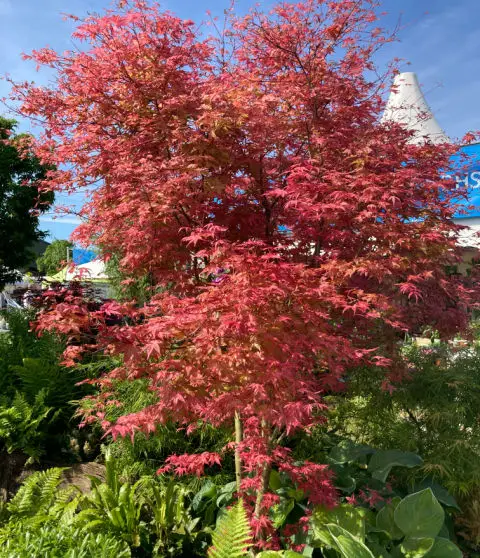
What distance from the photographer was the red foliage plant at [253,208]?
2709 millimetres

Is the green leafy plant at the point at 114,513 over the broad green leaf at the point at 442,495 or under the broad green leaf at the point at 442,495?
under

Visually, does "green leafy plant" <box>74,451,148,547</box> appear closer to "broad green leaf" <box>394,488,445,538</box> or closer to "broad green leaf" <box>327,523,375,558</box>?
"broad green leaf" <box>327,523,375,558</box>

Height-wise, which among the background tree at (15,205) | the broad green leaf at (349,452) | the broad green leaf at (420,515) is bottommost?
the broad green leaf at (420,515)

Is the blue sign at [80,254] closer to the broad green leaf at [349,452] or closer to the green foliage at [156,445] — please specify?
the green foliage at [156,445]

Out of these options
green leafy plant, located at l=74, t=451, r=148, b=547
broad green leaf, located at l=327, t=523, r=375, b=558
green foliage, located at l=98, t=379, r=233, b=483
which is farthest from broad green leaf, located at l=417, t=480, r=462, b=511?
green leafy plant, located at l=74, t=451, r=148, b=547

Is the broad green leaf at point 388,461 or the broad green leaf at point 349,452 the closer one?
the broad green leaf at point 388,461

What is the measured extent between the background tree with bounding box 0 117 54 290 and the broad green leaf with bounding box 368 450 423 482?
36.4 feet

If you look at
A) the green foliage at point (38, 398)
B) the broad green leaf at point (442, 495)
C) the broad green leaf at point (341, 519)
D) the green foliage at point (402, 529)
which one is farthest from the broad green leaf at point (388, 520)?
the green foliage at point (38, 398)

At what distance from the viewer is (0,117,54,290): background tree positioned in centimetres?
1257

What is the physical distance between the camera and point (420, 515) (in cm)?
308

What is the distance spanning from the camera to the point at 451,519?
12.4 feet

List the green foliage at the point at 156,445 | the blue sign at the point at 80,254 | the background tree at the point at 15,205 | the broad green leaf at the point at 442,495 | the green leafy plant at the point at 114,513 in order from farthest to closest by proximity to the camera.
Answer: the background tree at the point at 15,205
the blue sign at the point at 80,254
the green foliage at the point at 156,445
the broad green leaf at the point at 442,495
the green leafy plant at the point at 114,513

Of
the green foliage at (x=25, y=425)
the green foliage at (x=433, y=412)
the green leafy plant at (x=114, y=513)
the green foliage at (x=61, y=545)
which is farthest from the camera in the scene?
the green foliage at (x=25, y=425)

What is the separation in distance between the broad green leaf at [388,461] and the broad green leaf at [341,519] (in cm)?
56
